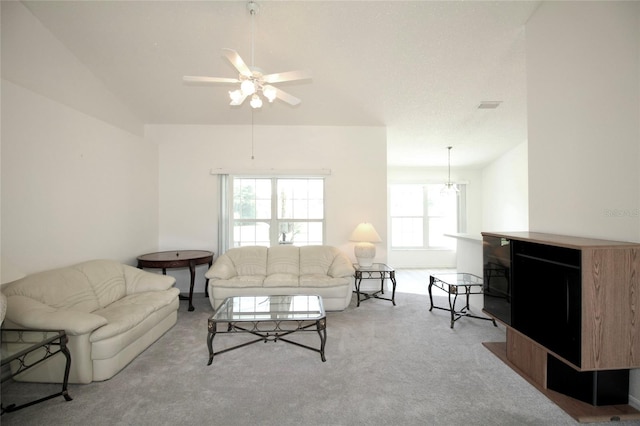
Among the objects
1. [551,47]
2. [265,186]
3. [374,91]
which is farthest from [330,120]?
[551,47]

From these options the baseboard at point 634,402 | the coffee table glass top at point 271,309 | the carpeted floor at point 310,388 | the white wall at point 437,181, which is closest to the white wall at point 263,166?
the coffee table glass top at point 271,309

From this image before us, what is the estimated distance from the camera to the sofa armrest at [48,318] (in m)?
2.09

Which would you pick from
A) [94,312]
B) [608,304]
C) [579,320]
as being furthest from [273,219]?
[608,304]

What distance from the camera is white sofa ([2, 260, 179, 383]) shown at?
2.16 metres

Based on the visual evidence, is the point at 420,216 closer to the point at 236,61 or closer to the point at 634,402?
the point at 634,402

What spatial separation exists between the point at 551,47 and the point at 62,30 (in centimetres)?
489

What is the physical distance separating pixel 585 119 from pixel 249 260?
13.2 feet

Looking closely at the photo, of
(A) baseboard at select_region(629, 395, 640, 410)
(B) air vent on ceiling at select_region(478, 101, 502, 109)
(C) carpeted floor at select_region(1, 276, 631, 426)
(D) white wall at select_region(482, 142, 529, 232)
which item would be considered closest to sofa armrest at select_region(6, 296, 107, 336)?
(C) carpeted floor at select_region(1, 276, 631, 426)

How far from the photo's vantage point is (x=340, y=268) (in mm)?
3867

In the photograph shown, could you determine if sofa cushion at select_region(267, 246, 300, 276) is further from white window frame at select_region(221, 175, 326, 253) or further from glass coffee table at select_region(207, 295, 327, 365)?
glass coffee table at select_region(207, 295, 327, 365)

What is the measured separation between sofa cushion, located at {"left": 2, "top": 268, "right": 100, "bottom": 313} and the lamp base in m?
3.25

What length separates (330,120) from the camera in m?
4.65

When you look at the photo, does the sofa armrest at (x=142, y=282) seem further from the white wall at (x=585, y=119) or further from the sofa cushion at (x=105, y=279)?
the white wall at (x=585, y=119)

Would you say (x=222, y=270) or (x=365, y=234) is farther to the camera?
(x=365, y=234)
